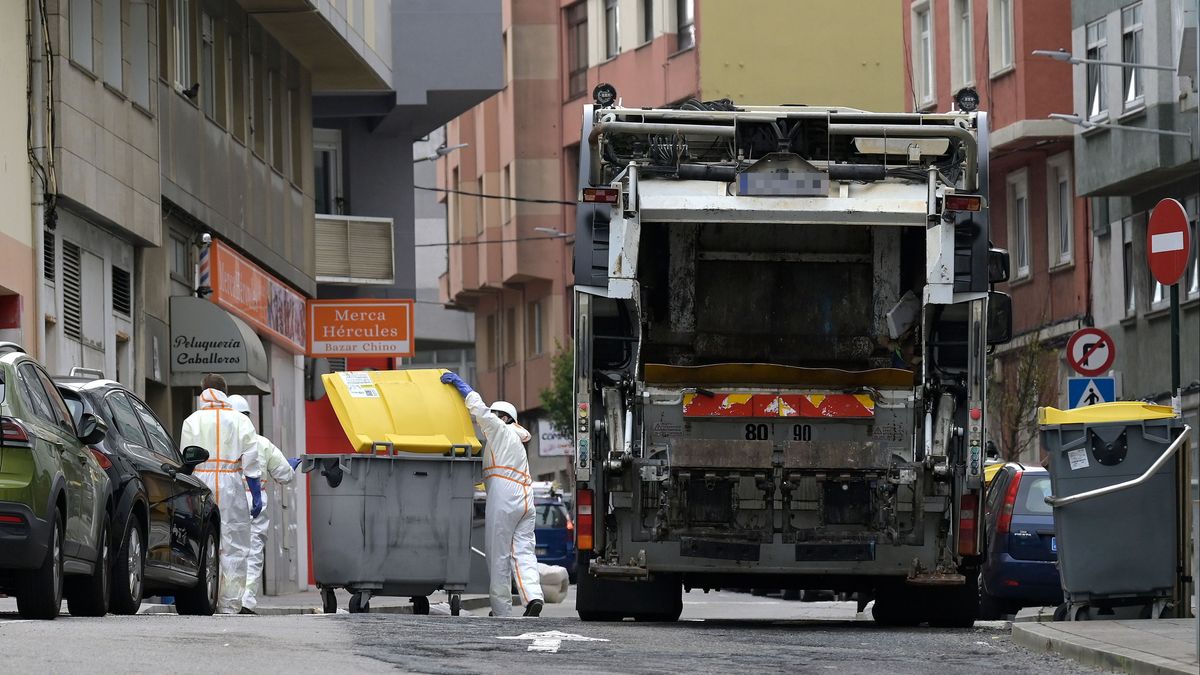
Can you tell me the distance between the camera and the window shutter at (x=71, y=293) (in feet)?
78.7

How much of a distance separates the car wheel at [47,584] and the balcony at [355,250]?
22394 millimetres

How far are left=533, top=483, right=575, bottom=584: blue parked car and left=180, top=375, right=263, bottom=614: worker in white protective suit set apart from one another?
19907mm

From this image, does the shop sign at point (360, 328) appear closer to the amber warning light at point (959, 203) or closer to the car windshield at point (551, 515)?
the car windshield at point (551, 515)

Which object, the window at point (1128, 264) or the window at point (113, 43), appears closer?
the window at point (113, 43)

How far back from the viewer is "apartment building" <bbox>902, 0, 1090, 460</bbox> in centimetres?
4141

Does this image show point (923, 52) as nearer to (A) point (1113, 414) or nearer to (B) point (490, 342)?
(B) point (490, 342)

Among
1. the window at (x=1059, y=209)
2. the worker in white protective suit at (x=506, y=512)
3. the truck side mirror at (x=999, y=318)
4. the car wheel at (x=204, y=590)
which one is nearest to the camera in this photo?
the truck side mirror at (x=999, y=318)

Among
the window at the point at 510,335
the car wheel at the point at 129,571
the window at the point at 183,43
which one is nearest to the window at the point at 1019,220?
the window at the point at 183,43

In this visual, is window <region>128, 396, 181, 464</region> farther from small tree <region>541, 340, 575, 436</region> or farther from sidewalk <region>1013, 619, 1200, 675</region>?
small tree <region>541, 340, 575, 436</region>

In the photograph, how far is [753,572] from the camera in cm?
1526

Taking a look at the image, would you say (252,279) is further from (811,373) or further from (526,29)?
(526,29)

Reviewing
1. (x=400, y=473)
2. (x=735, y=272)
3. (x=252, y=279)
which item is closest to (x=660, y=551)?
(x=735, y=272)

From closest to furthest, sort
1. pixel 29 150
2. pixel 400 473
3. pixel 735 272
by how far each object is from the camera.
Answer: pixel 735 272, pixel 400 473, pixel 29 150

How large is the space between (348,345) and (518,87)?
1096 inches
